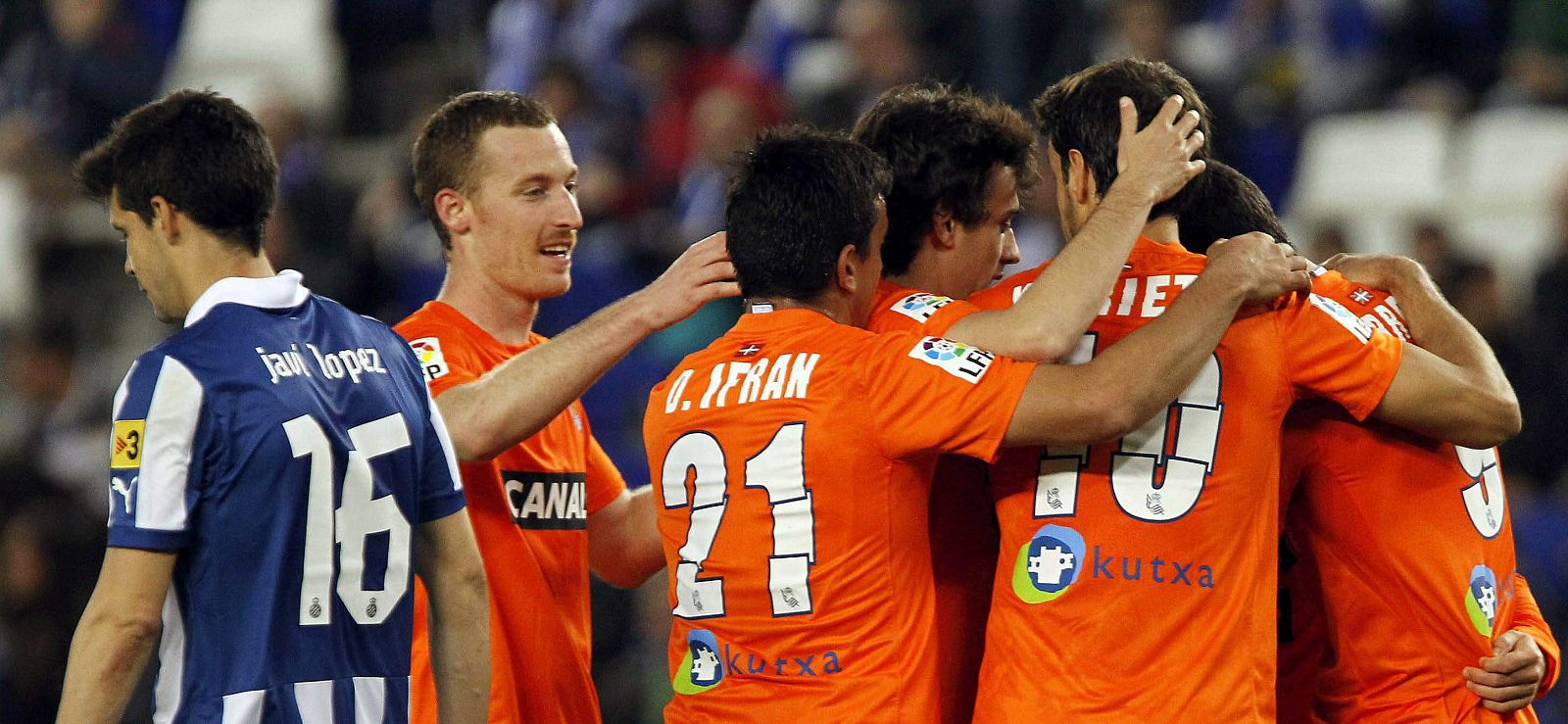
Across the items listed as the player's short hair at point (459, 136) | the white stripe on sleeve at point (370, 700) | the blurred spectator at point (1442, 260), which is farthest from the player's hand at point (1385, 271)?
the blurred spectator at point (1442, 260)

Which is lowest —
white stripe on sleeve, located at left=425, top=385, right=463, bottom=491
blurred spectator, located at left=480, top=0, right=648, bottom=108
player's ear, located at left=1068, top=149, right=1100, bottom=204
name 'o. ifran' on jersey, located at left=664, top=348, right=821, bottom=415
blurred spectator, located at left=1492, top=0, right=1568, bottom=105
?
white stripe on sleeve, located at left=425, top=385, right=463, bottom=491

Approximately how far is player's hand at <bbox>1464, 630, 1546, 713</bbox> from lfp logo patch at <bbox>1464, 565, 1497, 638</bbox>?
0.19ft

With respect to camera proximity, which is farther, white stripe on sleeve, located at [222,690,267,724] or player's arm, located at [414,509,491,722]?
player's arm, located at [414,509,491,722]

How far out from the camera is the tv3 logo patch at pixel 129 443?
3674mm

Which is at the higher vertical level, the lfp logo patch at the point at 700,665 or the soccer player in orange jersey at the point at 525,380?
the soccer player in orange jersey at the point at 525,380

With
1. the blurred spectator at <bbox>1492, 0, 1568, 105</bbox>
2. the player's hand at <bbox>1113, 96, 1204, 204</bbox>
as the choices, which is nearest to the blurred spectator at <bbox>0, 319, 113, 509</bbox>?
the player's hand at <bbox>1113, 96, 1204, 204</bbox>

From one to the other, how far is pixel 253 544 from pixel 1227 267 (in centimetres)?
219

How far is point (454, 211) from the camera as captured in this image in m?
Answer: 5.04

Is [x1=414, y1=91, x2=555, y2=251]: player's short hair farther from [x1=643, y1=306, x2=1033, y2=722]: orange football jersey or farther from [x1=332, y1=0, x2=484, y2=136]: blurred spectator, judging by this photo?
[x1=332, y1=0, x2=484, y2=136]: blurred spectator

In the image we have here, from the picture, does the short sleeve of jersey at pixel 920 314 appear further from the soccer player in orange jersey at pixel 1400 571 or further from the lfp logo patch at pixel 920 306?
the soccer player in orange jersey at pixel 1400 571

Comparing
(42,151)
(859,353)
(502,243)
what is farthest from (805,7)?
(859,353)

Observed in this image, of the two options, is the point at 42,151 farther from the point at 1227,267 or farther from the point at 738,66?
the point at 1227,267

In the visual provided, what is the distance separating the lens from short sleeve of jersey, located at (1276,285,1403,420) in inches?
155

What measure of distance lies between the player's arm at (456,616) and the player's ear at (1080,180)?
5.41 ft
